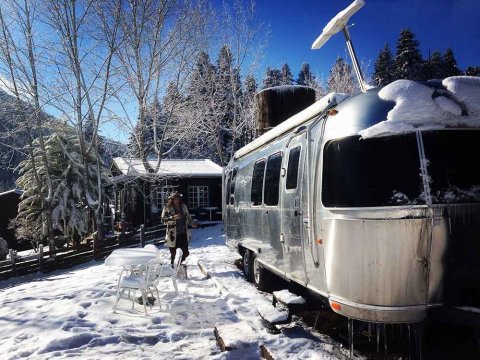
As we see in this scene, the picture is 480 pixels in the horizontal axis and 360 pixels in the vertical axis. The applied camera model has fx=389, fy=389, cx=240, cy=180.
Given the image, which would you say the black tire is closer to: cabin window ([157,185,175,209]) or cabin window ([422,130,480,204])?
cabin window ([422,130,480,204])

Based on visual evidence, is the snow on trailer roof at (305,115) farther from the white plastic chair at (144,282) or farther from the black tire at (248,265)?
the white plastic chair at (144,282)

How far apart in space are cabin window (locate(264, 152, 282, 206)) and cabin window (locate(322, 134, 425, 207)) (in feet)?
6.78

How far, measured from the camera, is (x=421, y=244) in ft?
11.7

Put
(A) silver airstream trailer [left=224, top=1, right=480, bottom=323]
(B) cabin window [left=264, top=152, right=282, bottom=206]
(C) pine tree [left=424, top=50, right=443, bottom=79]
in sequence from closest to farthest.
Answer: (A) silver airstream trailer [left=224, top=1, right=480, bottom=323] → (B) cabin window [left=264, top=152, right=282, bottom=206] → (C) pine tree [left=424, top=50, right=443, bottom=79]

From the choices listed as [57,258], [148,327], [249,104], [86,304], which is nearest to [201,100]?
[249,104]

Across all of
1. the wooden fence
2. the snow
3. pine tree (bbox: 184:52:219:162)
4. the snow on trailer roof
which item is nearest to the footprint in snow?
the snow on trailer roof

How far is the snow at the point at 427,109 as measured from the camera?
3.76 metres

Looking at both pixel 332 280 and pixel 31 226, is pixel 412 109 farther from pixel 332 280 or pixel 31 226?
pixel 31 226

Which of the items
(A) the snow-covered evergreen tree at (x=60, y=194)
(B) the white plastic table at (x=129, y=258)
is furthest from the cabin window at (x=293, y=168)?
(A) the snow-covered evergreen tree at (x=60, y=194)

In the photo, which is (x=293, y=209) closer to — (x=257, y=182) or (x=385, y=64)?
(x=257, y=182)

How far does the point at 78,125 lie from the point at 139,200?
10.1 m

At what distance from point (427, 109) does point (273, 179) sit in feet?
9.77

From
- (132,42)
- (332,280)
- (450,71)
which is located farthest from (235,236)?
(450,71)

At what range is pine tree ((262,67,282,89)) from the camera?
31.3m
